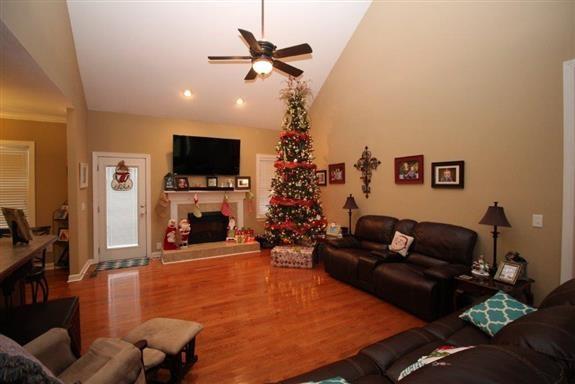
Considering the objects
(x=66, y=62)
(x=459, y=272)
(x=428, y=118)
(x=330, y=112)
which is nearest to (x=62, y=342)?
(x=459, y=272)

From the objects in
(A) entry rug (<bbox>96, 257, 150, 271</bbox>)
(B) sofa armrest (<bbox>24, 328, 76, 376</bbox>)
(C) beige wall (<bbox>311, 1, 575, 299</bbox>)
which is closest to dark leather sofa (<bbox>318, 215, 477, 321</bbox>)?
(C) beige wall (<bbox>311, 1, 575, 299</bbox>)

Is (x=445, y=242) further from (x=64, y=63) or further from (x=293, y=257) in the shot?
(x=64, y=63)

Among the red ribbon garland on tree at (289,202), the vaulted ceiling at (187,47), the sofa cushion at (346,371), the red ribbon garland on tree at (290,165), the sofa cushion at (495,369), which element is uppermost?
the vaulted ceiling at (187,47)

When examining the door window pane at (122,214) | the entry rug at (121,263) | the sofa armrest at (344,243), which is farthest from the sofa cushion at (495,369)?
the door window pane at (122,214)

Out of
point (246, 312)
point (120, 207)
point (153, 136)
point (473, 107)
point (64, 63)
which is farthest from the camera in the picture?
point (153, 136)

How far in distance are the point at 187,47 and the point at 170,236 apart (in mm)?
3584

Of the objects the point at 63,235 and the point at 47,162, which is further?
the point at 47,162

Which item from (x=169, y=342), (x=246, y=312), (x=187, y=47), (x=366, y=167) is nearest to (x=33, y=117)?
(x=187, y=47)

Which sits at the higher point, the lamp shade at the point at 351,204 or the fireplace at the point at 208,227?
the lamp shade at the point at 351,204

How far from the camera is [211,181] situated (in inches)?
243

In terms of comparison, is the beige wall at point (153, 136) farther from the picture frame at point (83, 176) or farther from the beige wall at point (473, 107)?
the beige wall at point (473, 107)

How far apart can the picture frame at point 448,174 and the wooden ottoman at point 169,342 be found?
350cm

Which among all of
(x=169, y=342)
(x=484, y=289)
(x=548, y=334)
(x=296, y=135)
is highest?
(x=296, y=135)

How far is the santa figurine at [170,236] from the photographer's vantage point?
5516mm
